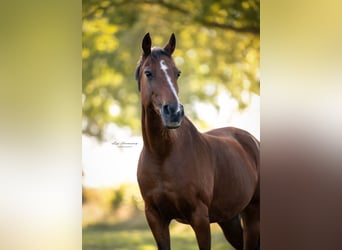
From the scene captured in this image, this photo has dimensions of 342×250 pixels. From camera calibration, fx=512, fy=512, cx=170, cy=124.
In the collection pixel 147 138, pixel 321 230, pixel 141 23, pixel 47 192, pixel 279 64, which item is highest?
pixel 141 23

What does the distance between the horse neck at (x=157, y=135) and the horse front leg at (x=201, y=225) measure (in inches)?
12.8

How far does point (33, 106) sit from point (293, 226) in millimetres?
1496

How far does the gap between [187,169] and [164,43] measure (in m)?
0.65

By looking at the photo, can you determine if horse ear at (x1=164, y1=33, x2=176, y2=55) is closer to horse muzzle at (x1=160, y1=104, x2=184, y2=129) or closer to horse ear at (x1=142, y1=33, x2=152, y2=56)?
horse ear at (x1=142, y1=33, x2=152, y2=56)

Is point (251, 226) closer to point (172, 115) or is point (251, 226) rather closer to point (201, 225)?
point (201, 225)

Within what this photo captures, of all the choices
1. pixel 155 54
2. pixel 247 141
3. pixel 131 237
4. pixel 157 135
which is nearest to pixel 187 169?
pixel 157 135

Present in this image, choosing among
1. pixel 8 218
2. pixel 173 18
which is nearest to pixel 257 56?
pixel 173 18

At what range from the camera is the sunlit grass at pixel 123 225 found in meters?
2.61

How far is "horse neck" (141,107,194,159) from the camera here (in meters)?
2.55

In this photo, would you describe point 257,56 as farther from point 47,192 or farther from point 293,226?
point 47,192

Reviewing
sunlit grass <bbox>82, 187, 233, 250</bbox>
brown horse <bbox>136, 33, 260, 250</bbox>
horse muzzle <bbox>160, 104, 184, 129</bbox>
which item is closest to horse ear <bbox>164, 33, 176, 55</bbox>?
brown horse <bbox>136, 33, 260, 250</bbox>

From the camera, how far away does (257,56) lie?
2.64 m

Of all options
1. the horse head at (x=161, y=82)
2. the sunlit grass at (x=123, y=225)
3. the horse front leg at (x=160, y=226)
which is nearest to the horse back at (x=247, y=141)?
the horse head at (x=161, y=82)

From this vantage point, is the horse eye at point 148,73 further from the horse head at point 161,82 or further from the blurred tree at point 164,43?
the blurred tree at point 164,43
